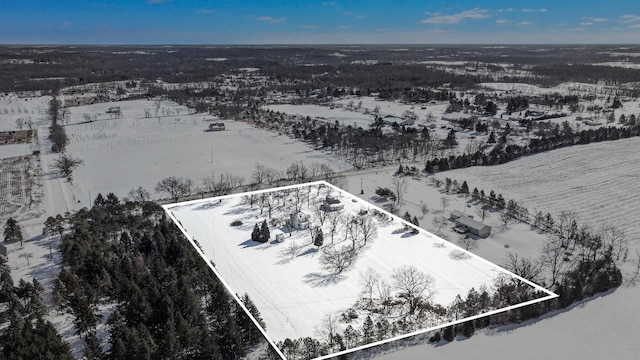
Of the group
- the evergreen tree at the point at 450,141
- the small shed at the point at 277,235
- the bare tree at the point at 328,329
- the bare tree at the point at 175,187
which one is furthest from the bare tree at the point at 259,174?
the bare tree at the point at 328,329

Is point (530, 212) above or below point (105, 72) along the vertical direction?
below

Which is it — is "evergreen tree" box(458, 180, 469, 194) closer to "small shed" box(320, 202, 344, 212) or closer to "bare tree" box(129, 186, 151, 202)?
"small shed" box(320, 202, 344, 212)

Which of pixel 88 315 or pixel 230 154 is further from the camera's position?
pixel 230 154

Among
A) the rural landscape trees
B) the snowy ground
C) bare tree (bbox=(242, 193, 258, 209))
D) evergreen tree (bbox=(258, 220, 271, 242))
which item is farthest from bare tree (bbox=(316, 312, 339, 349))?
the snowy ground

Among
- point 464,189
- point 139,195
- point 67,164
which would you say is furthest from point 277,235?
point 67,164

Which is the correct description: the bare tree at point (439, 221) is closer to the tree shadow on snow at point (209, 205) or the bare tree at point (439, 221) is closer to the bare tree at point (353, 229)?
the bare tree at point (353, 229)

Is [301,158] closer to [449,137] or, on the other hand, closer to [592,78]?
[449,137]

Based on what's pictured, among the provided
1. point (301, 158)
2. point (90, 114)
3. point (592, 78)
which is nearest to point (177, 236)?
point (301, 158)

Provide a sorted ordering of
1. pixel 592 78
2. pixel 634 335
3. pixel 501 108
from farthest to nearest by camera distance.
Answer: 1. pixel 592 78
2. pixel 501 108
3. pixel 634 335
